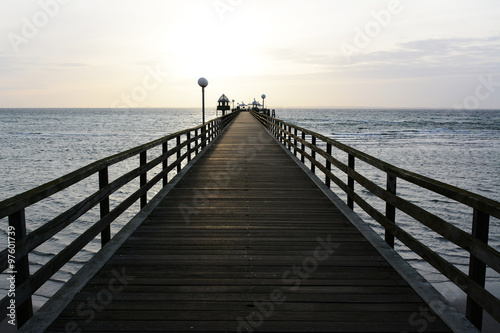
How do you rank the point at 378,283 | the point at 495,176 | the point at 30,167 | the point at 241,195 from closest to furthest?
the point at 378,283, the point at 241,195, the point at 495,176, the point at 30,167

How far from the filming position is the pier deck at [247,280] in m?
2.94

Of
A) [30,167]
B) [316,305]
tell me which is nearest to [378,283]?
[316,305]

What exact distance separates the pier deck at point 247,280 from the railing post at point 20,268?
222 millimetres

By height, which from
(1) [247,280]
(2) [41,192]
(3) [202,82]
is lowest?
(1) [247,280]

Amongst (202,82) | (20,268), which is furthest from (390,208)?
(202,82)

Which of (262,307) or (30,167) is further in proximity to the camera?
(30,167)

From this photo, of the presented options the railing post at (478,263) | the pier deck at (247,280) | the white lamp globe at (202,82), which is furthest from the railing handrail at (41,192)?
the white lamp globe at (202,82)

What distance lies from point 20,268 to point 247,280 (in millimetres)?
1815

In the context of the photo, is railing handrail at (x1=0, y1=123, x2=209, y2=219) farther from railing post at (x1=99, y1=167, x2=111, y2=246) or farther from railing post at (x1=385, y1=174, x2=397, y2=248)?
railing post at (x1=385, y1=174, x2=397, y2=248)

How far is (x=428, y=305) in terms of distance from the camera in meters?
3.17

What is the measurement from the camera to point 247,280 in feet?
11.9

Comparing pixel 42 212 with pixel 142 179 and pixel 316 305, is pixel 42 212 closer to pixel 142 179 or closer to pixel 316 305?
pixel 142 179

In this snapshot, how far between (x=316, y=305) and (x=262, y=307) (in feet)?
1.41

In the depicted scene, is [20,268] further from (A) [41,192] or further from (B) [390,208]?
(B) [390,208]
